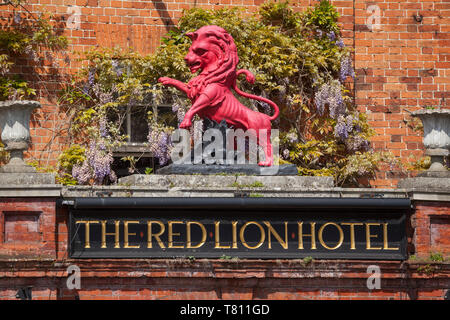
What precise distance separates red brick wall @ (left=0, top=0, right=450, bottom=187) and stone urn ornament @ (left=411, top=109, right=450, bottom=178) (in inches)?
154

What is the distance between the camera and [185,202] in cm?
959

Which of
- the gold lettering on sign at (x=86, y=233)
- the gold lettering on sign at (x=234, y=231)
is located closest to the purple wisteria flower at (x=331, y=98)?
the gold lettering on sign at (x=234, y=231)

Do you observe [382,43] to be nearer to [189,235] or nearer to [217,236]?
[217,236]

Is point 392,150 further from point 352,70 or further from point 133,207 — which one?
point 133,207

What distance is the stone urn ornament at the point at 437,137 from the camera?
10.1 meters

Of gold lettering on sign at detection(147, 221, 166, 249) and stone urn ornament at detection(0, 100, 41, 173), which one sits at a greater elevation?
stone urn ornament at detection(0, 100, 41, 173)

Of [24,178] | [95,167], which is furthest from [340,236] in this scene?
[95,167]

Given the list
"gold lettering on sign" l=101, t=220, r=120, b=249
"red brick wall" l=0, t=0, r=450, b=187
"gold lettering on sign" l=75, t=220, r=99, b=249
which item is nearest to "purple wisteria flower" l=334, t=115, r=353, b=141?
"red brick wall" l=0, t=0, r=450, b=187

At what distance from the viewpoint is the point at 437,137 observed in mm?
→ 10102

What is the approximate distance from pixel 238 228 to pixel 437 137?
8.21ft

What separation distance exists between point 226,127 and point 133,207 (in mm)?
1472

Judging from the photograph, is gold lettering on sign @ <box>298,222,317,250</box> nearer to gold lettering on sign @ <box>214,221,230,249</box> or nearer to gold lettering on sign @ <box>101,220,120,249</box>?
gold lettering on sign @ <box>214,221,230,249</box>

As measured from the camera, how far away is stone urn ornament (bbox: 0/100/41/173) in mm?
9578

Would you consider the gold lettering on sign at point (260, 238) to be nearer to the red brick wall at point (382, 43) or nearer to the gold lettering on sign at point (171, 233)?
the gold lettering on sign at point (171, 233)
